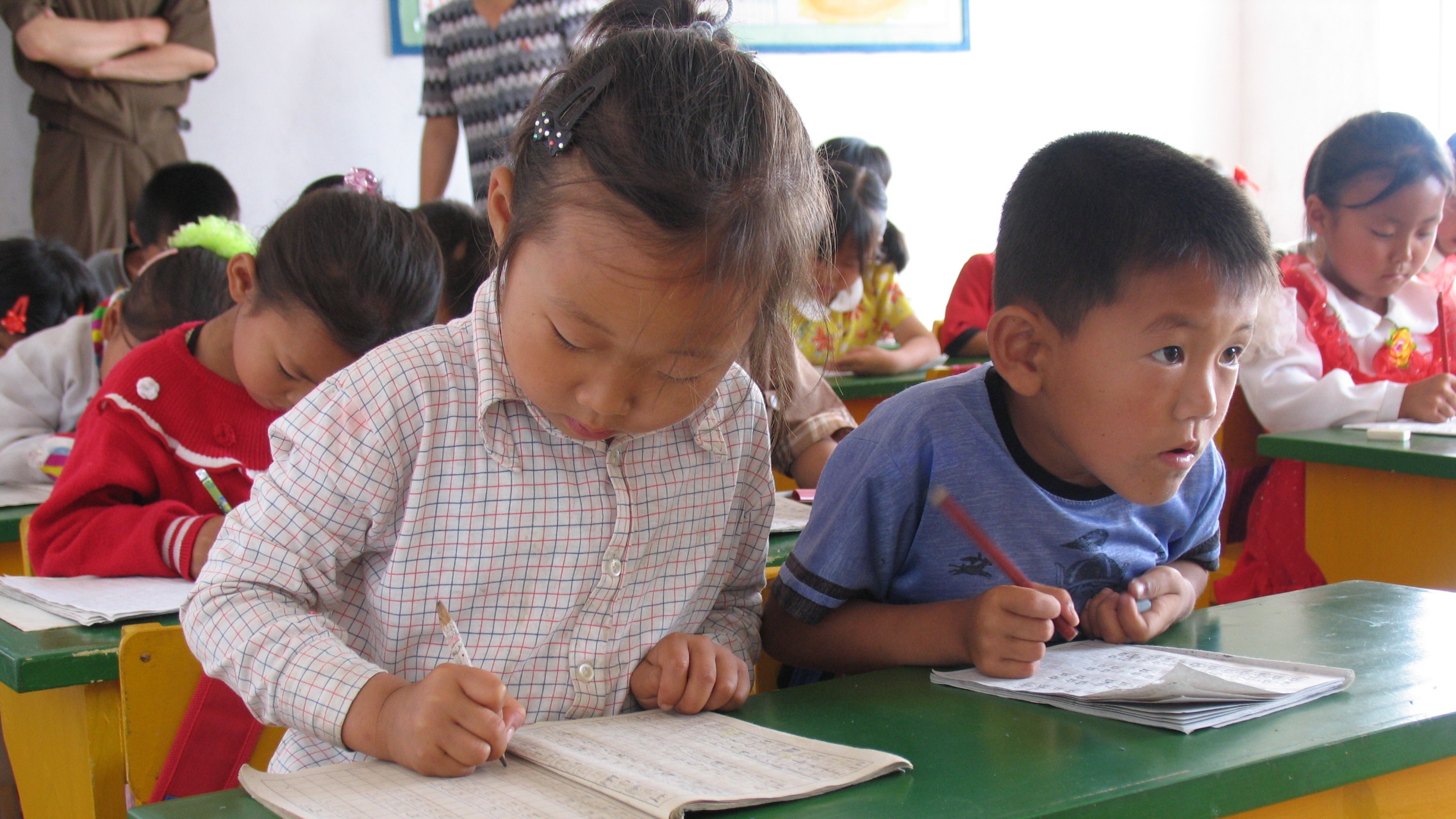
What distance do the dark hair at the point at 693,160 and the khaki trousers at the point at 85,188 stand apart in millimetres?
3362

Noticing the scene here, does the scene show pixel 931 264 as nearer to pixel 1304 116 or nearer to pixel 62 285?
pixel 1304 116

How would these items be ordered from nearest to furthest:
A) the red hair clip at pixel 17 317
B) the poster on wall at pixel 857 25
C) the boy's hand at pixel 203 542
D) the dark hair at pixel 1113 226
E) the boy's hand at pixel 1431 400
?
the dark hair at pixel 1113 226, the boy's hand at pixel 203 542, the boy's hand at pixel 1431 400, the red hair clip at pixel 17 317, the poster on wall at pixel 857 25

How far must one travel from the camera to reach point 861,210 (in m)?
3.09

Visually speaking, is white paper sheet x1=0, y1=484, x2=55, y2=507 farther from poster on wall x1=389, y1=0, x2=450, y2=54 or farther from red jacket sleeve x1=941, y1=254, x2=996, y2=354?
poster on wall x1=389, y1=0, x2=450, y2=54

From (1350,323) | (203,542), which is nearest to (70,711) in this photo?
(203,542)

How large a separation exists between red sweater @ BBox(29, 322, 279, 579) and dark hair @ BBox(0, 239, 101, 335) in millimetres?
1429

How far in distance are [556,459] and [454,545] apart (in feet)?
0.34

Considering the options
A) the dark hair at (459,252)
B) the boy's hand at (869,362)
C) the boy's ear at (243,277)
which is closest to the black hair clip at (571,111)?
the boy's ear at (243,277)

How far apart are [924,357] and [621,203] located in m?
2.62

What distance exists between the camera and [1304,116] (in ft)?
19.1

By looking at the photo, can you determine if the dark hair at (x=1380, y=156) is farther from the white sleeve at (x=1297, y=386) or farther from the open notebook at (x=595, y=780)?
the open notebook at (x=595, y=780)

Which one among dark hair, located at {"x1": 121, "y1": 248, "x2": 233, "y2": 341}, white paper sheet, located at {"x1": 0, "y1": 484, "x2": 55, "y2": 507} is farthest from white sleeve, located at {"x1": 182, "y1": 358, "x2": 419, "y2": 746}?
dark hair, located at {"x1": 121, "y1": 248, "x2": 233, "y2": 341}

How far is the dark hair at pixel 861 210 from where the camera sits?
301cm

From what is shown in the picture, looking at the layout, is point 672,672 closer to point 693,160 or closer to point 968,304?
point 693,160
